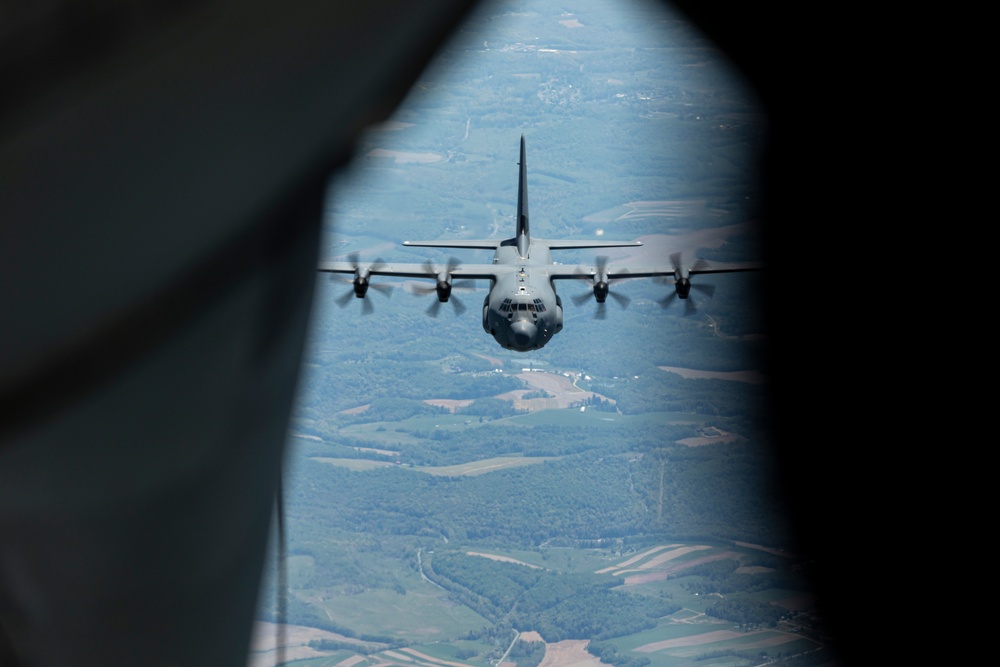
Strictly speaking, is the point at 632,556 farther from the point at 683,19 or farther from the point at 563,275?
the point at 683,19

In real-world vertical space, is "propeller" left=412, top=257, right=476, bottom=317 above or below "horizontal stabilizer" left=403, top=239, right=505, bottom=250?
above

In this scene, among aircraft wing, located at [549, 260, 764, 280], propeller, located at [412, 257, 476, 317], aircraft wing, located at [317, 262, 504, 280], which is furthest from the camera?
aircraft wing, located at [549, 260, 764, 280]

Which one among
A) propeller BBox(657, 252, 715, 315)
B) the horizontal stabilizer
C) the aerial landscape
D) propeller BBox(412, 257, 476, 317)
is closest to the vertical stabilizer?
the horizontal stabilizer

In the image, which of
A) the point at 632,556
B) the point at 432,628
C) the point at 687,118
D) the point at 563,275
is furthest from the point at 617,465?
the point at 687,118

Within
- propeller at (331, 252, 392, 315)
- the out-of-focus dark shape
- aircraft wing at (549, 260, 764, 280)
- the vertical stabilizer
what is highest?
the out-of-focus dark shape

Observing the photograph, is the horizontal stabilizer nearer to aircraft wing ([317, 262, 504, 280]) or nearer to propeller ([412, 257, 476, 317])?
aircraft wing ([317, 262, 504, 280])

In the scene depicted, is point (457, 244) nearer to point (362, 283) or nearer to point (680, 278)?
point (362, 283)

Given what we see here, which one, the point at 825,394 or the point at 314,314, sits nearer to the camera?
the point at 314,314

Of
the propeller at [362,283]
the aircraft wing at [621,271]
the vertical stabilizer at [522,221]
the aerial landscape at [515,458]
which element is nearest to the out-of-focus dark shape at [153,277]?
the propeller at [362,283]

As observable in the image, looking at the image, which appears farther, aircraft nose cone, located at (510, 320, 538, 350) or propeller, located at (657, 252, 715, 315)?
propeller, located at (657, 252, 715, 315)
